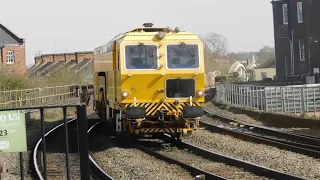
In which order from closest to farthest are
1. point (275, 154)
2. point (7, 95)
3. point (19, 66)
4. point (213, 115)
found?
point (275, 154), point (213, 115), point (7, 95), point (19, 66)

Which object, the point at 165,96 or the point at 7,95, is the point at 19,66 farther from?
the point at 165,96

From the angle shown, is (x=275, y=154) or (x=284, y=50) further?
(x=284, y=50)

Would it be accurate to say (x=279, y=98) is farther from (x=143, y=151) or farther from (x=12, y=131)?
(x=12, y=131)

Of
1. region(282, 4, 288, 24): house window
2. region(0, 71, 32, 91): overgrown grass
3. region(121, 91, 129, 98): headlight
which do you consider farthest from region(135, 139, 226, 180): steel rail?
region(282, 4, 288, 24): house window

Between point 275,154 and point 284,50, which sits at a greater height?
point 284,50

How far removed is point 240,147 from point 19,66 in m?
46.5

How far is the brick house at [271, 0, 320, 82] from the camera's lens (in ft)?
159

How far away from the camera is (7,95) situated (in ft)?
112

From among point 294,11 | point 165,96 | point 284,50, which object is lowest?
point 165,96

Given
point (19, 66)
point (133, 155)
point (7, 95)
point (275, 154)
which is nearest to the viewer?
point (275, 154)

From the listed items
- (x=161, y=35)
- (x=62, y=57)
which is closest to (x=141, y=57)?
(x=161, y=35)

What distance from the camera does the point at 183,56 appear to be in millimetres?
17078

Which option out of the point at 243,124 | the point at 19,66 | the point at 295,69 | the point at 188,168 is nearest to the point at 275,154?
the point at 188,168

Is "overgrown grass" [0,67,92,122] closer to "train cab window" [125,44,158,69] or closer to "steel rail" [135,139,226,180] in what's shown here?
"train cab window" [125,44,158,69]
